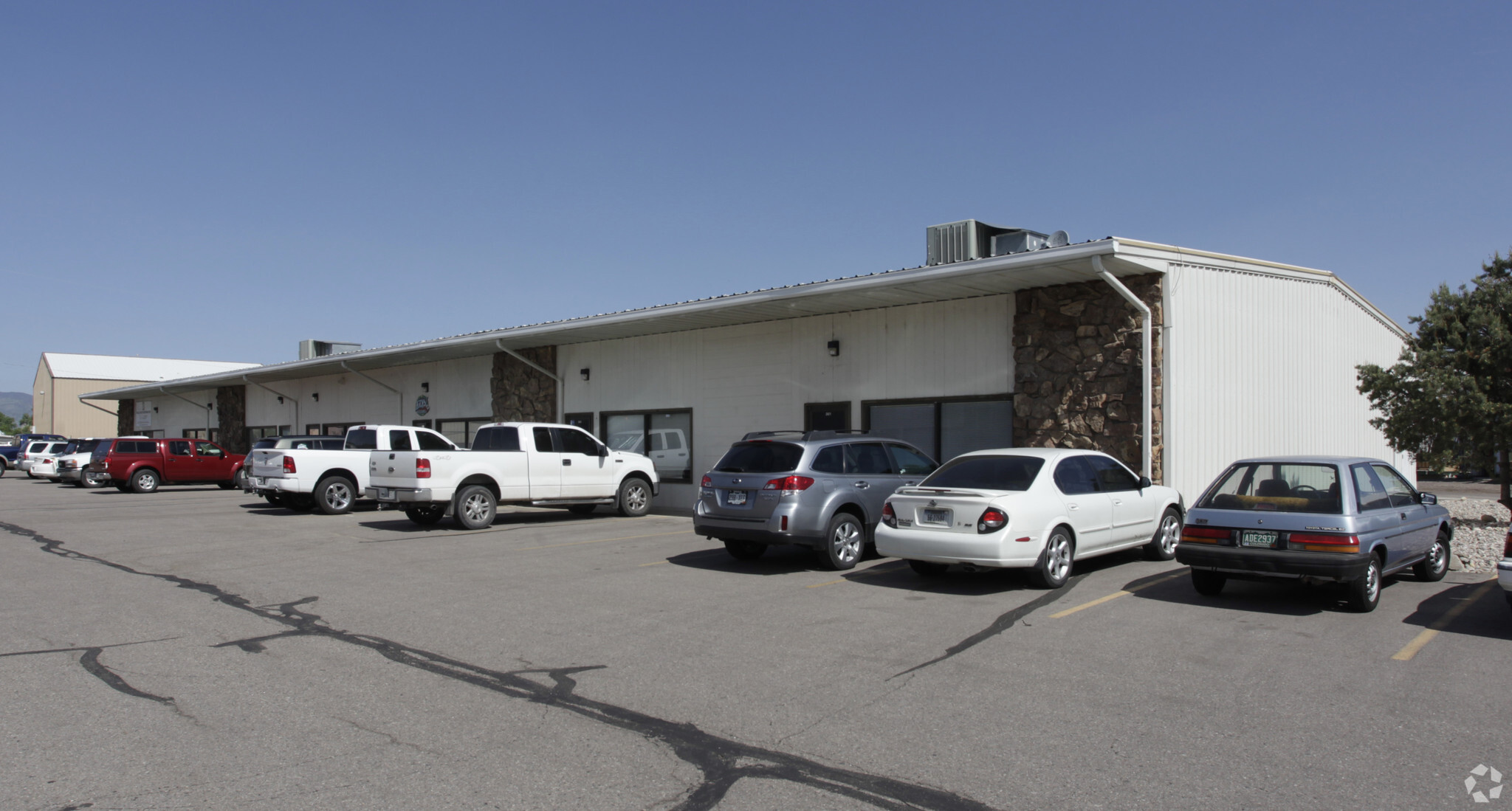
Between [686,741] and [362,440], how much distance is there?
693 inches

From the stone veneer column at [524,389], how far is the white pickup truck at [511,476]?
6.35 meters

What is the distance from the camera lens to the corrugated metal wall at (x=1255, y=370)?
1373 cm

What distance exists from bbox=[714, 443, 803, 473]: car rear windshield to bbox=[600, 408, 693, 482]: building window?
28.4 feet

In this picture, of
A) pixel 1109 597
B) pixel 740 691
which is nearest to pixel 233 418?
pixel 1109 597

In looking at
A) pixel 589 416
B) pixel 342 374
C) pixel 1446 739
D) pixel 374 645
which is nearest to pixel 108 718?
pixel 374 645

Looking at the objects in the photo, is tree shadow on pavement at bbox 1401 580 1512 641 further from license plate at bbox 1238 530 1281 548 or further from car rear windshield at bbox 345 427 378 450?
car rear windshield at bbox 345 427 378 450

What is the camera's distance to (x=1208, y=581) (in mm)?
9188

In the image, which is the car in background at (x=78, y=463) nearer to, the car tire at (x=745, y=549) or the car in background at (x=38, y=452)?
the car in background at (x=38, y=452)

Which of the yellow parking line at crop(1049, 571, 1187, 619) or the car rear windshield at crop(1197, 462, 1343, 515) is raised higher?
the car rear windshield at crop(1197, 462, 1343, 515)

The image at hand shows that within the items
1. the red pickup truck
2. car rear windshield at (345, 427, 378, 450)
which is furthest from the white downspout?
the red pickup truck

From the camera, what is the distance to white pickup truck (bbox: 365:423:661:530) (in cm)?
1596

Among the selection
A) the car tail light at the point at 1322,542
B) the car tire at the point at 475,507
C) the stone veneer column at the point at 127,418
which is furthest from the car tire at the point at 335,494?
the stone veneer column at the point at 127,418

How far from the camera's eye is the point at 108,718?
539 centimetres

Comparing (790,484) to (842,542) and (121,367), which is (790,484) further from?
(121,367)
